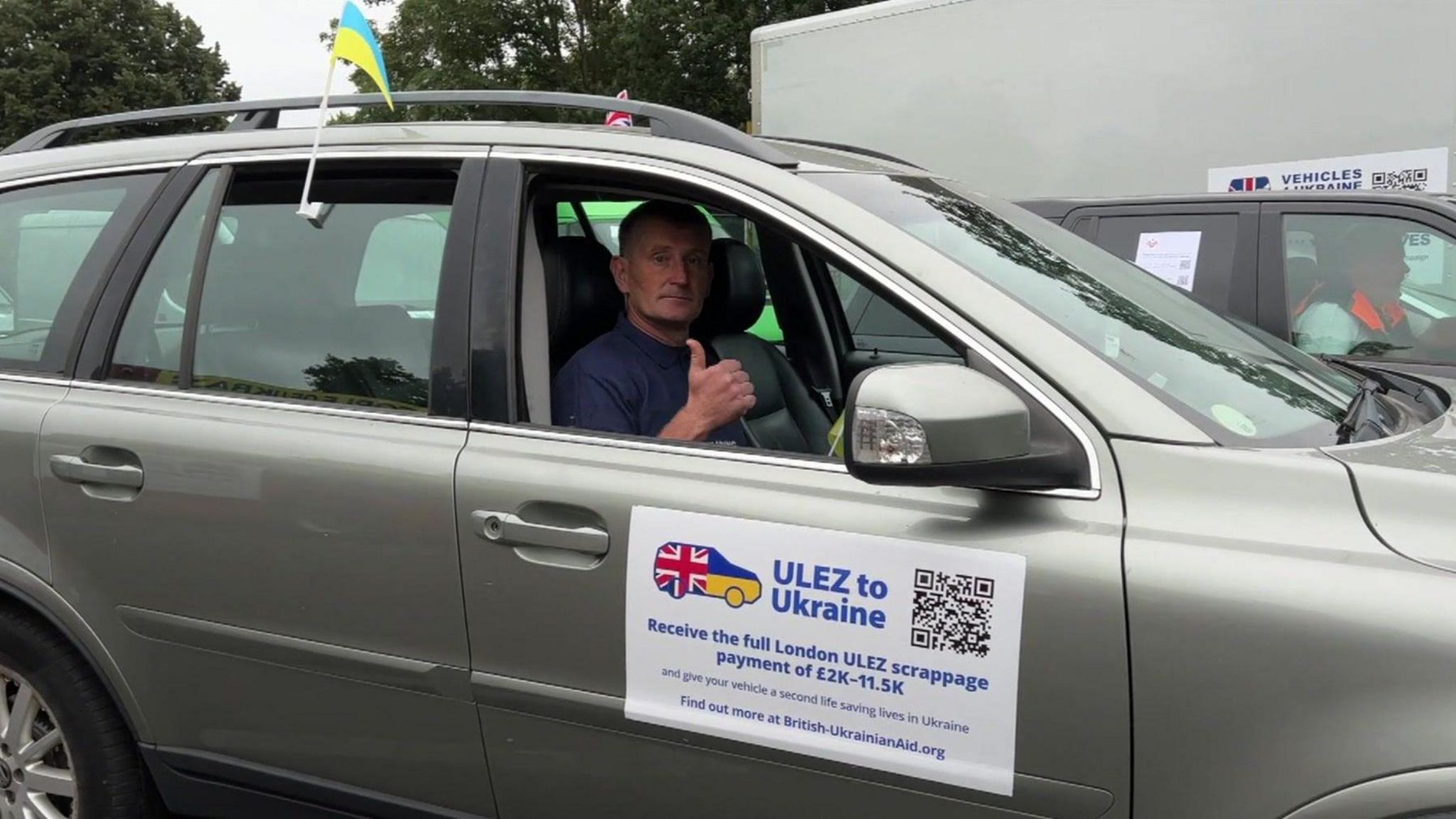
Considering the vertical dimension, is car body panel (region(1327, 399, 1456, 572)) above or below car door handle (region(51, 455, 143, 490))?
above

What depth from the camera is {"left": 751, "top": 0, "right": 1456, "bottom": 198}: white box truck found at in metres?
6.65

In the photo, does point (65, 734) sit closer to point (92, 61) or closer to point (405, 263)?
point (405, 263)

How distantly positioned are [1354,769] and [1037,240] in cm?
118

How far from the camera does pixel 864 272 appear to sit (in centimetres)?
208

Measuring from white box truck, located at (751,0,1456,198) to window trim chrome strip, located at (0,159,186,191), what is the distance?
6.21 m

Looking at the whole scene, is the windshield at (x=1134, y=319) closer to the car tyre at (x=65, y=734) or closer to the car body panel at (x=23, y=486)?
the car body panel at (x=23, y=486)

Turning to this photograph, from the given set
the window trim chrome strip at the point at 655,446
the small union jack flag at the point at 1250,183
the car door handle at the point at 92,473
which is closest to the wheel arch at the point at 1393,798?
the window trim chrome strip at the point at 655,446

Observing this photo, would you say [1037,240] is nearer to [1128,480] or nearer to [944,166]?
Result: [1128,480]

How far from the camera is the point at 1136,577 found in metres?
1.76

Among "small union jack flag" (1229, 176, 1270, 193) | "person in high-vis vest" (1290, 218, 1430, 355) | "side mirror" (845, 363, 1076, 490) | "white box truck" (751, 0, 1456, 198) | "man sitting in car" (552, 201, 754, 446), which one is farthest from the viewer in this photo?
"small union jack flag" (1229, 176, 1270, 193)

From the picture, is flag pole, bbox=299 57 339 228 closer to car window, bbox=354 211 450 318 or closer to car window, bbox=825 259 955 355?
car window, bbox=354 211 450 318

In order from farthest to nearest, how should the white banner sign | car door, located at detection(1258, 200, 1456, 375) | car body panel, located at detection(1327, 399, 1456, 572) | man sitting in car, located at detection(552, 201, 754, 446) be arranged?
the white banner sign, car door, located at detection(1258, 200, 1456, 375), man sitting in car, located at detection(552, 201, 754, 446), car body panel, located at detection(1327, 399, 1456, 572)

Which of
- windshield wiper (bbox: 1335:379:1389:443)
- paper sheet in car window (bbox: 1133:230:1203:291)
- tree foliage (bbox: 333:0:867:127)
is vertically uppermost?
tree foliage (bbox: 333:0:867:127)

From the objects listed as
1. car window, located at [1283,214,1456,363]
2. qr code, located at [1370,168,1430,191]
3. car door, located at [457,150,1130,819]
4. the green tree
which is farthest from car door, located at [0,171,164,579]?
the green tree
